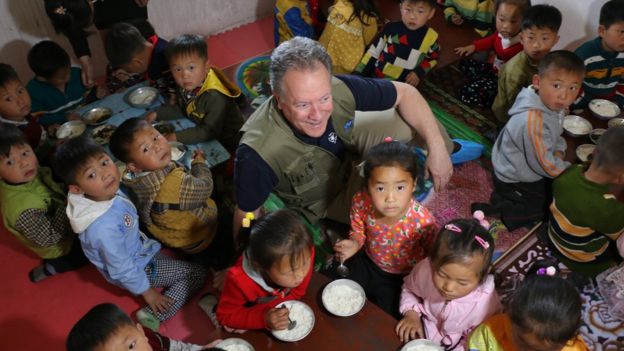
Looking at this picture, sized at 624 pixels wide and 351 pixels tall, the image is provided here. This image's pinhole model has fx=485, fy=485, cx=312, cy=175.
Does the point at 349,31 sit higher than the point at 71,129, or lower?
higher

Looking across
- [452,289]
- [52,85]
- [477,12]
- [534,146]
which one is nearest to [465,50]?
[477,12]

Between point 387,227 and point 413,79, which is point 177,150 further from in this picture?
point 413,79

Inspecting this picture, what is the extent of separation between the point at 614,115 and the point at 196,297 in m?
3.14

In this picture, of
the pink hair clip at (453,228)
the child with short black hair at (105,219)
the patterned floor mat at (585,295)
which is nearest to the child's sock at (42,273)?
the child with short black hair at (105,219)

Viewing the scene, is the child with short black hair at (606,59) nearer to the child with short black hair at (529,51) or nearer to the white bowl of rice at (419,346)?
the child with short black hair at (529,51)

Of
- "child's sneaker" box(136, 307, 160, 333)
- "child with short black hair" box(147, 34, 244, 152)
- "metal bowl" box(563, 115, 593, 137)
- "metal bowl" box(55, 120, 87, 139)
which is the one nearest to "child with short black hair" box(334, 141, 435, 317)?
"child's sneaker" box(136, 307, 160, 333)

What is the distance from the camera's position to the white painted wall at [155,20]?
13.2 ft

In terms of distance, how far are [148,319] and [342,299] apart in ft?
4.33

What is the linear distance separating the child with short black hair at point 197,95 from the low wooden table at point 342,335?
1639 mm

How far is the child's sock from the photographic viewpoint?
10.1 ft

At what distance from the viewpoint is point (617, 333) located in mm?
2547

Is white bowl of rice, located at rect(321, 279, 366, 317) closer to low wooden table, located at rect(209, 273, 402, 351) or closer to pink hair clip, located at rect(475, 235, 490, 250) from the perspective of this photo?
low wooden table, located at rect(209, 273, 402, 351)

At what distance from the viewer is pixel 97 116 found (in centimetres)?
341

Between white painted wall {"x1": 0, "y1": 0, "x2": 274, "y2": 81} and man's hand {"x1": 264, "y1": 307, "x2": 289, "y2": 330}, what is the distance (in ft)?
11.7
